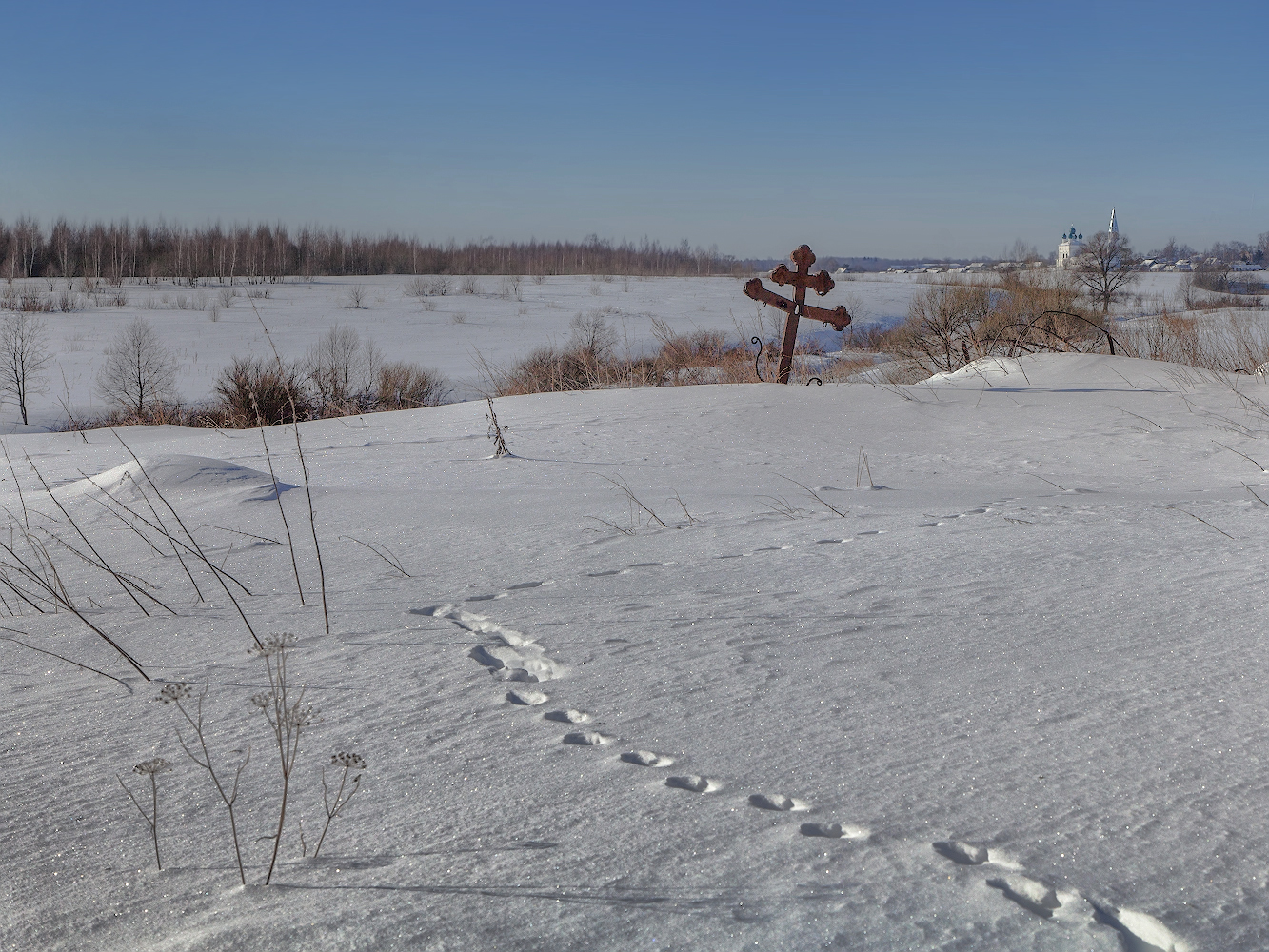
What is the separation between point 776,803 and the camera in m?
1.30

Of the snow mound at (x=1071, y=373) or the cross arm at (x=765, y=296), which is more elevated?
the cross arm at (x=765, y=296)

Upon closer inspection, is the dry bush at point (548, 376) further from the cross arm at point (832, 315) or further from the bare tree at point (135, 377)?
the bare tree at point (135, 377)

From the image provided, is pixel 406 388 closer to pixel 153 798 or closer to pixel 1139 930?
pixel 153 798

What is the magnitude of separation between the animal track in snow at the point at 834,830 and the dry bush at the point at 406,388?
13.4 m

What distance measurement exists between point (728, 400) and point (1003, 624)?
4.63 m

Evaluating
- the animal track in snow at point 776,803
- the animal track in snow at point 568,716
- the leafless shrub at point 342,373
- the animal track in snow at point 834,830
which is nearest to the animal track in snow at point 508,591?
the animal track in snow at point 568,716

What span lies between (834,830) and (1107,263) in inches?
1450

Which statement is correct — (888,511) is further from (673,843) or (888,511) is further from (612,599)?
(673,843)

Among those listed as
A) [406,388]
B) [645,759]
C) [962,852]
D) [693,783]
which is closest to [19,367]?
[406,388]

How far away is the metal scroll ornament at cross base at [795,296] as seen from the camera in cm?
739

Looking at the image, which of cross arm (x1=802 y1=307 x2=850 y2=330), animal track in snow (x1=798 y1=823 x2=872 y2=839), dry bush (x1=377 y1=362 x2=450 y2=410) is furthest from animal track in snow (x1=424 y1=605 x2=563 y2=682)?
dry bush (x1=377 y1=362 x2=450 y2=410)

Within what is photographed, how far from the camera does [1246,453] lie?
175 inches

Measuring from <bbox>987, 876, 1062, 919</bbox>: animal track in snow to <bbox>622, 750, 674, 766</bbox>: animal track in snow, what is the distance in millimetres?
519

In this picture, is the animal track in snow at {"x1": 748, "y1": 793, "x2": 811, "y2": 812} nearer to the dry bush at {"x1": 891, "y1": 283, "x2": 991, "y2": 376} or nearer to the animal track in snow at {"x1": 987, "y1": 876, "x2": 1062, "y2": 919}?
the animal track in snow at {"x1": 987, "y1": 876, "x2": 1062, "y2": 919}
